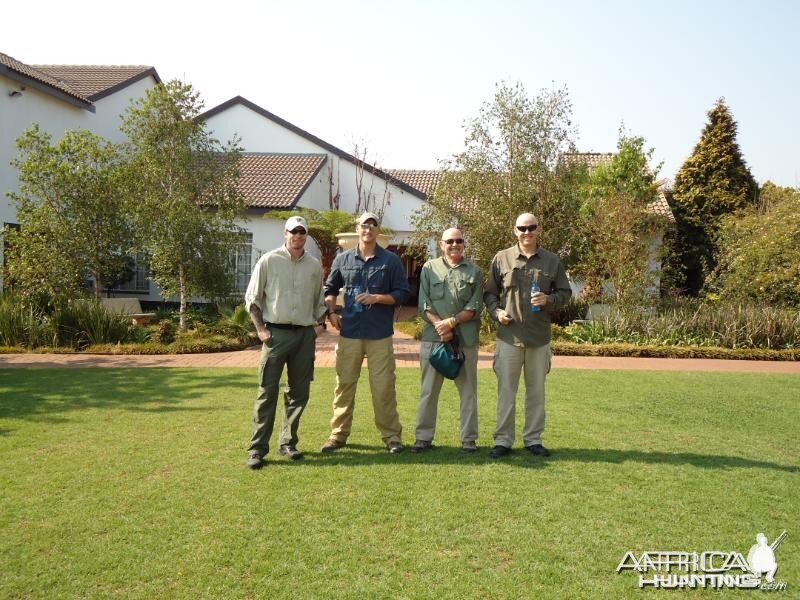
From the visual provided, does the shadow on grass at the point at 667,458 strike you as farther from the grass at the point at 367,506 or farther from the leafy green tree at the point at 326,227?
the leafy green tree at the point at 326,227

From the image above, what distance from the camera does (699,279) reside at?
23.2 m

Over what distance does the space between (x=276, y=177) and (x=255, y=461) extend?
19.1m

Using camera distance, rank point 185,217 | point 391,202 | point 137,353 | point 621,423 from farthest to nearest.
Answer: point 391,202 → point 185,217 → point 137,353 → point 621,423

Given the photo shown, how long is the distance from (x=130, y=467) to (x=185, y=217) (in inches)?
360

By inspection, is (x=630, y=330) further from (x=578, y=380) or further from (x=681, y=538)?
(x=681, y=538)

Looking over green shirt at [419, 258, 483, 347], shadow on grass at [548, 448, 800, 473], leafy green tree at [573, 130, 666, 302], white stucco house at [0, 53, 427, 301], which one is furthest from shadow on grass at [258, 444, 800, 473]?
white stucco house at [0, 53, 427, 301]

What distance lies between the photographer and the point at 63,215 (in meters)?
13.5

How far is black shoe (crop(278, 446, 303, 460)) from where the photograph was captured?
5.57 m

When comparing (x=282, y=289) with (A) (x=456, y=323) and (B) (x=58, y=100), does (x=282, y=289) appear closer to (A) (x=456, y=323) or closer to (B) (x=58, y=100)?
(A) (x=456, y=323)

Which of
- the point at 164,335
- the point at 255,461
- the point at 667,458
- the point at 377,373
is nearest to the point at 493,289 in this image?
the point at 377,373

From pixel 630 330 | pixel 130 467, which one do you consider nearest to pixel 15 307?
pixel 130 467

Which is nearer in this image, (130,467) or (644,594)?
(644,594)

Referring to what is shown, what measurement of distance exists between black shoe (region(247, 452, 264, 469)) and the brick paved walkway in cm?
580

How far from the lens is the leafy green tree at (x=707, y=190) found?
2291cm
